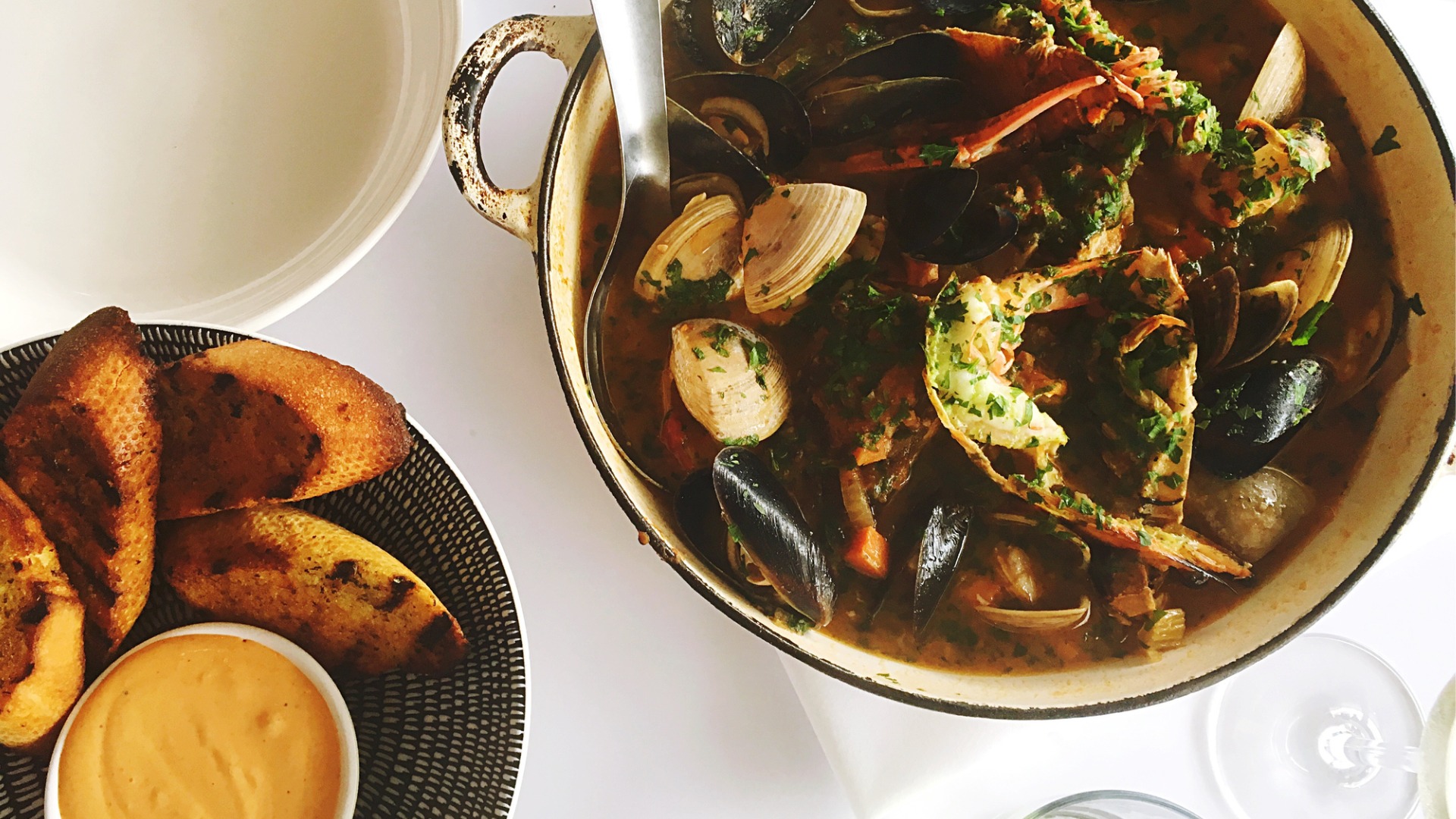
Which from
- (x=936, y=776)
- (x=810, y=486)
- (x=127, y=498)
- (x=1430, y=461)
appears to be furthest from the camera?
(x=936, y=776)

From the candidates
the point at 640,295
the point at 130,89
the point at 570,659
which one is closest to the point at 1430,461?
the point at 640,295

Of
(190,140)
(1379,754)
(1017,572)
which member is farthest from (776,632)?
(1379,754)

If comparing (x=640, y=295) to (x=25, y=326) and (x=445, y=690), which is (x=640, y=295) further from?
(x=25, y=326)

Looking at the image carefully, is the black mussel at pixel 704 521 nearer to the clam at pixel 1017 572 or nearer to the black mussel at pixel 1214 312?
the clam at pixel 1017 572

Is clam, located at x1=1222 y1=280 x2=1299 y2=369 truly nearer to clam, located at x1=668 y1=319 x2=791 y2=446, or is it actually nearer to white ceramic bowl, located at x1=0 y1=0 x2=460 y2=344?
clam, located at x1=668 y1=319 x2=791 y2=446

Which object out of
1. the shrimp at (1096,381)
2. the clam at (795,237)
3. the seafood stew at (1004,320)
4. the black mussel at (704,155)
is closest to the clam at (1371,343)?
the seafood stew at (1004,320)

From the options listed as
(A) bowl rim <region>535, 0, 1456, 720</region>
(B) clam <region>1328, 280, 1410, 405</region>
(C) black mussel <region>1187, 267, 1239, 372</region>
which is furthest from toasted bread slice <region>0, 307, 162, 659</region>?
(B) clam <region>1328, 280, 1410, 405</region>

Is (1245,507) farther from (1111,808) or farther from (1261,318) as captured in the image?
(1111,808)
